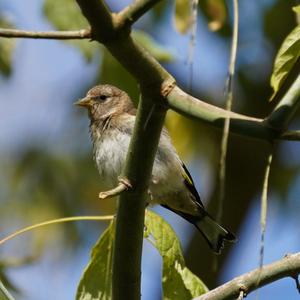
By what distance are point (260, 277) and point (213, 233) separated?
2483 millimetres

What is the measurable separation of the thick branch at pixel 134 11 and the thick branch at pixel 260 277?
941 mm

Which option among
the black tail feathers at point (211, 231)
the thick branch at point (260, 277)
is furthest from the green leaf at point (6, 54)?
the thick branch at point (260, 277)

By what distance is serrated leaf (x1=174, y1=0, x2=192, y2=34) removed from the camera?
12.1 ft

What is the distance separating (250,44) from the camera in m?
6.58

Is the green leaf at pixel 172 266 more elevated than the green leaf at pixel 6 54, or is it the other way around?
the green leaf at pixel 6 54

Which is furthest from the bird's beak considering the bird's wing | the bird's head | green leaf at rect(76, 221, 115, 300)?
green leaf at rect(76, 221, 115, 300)

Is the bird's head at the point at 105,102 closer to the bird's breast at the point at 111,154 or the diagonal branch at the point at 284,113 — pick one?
the bird's breast at the point at 111,154

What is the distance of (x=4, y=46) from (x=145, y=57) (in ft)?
8.63

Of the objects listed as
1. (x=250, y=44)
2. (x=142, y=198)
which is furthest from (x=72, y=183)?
(x=142, y=198)

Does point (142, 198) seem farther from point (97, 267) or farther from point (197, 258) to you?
point (197, 258)

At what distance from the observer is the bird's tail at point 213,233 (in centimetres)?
485

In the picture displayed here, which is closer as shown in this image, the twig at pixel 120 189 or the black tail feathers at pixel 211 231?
the twig at pixel 120 189

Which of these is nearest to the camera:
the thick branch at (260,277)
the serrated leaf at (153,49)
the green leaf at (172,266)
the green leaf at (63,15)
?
the thick branch at (260,277)

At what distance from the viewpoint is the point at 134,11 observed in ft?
7.05
